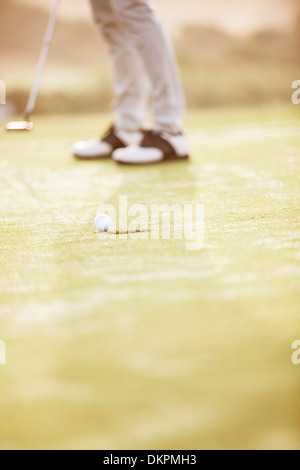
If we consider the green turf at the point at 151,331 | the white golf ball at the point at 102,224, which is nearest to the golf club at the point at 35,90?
the green turf at the point at 151,331

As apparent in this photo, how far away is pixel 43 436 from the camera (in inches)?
19.4

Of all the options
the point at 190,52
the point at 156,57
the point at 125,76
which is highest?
the point at 190,52

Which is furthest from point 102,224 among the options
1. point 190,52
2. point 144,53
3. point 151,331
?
point 190,52

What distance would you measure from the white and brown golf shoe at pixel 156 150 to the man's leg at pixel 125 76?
9.0 inches

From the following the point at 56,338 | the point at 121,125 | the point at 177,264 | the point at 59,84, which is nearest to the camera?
the point at 56,338

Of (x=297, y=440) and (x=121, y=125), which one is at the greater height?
(x=121, y=125)

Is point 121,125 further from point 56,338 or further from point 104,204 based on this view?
point 56,338

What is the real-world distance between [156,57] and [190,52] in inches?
143

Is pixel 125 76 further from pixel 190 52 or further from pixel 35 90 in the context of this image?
pixel 190 52

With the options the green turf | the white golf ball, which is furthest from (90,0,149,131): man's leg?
the white golf ball

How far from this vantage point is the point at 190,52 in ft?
18.3
